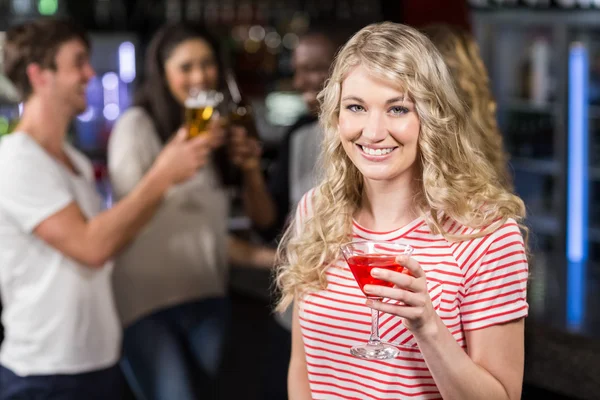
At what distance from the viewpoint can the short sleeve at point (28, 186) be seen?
8.21 feet

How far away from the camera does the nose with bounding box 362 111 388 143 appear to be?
5.41 feet

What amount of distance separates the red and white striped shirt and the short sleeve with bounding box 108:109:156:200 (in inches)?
52.6

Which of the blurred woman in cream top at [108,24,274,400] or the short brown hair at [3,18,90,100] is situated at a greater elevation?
the short brown hair at [3,18,90,100]

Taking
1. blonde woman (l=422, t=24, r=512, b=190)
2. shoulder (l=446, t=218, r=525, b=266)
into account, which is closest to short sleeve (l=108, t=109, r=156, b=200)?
blonde woman (l=422, t=24, r=512, b=190)

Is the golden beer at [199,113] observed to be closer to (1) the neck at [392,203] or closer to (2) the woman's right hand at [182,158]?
(2) the woman's right hand at [182,158]

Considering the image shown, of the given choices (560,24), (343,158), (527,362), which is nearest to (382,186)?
(343,158)

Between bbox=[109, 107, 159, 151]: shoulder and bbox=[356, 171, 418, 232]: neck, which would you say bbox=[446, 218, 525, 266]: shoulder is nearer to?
bbox=[356, 171, 418, 232]: neck

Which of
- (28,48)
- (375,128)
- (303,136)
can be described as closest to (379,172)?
(375,128)

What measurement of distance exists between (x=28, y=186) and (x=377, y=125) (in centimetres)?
125

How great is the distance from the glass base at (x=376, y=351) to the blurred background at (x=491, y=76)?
11.1 feet

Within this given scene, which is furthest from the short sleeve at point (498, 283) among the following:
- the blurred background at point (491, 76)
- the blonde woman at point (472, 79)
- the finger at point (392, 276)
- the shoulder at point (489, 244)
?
the blurred background at point (491, 76)

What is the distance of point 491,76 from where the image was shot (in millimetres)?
6812

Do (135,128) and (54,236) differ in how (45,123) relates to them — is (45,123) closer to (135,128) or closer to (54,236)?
(54,236)

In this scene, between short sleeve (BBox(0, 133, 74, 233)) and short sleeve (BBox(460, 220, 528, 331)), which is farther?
short sleeve (BBox(0, 133, 74, 233))
